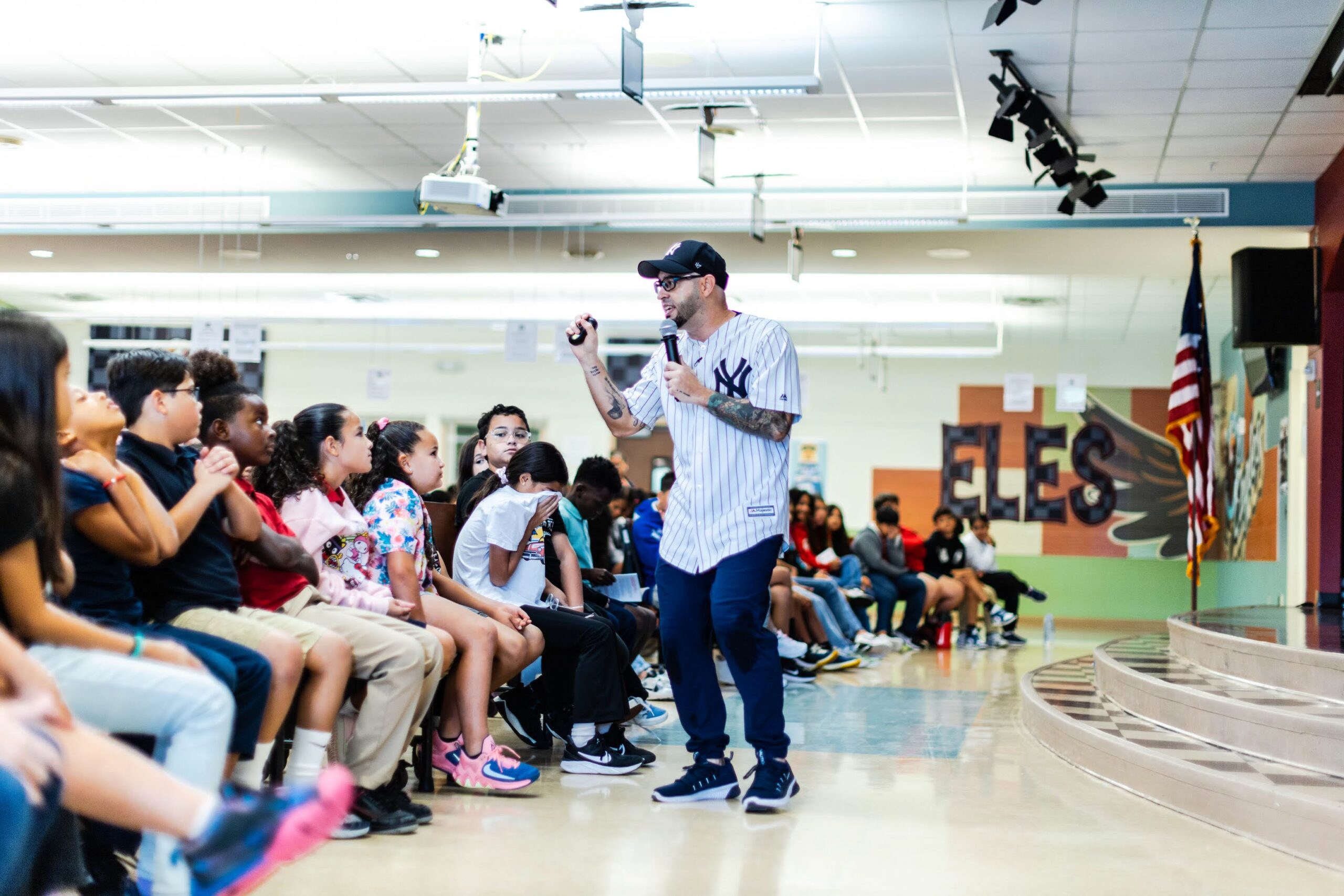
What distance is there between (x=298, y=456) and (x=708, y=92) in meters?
3.12

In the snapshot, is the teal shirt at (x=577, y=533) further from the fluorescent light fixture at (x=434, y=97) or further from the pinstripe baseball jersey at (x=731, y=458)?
the fluorescent light fixture at (x=434, y=97)

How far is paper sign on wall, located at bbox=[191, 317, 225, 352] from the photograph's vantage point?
992 centimetres

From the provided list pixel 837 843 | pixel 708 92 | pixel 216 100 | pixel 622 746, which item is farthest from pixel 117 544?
pixel 216 100

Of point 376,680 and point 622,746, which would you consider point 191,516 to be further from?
point 622,746

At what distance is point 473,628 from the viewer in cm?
371

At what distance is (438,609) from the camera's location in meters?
3.72

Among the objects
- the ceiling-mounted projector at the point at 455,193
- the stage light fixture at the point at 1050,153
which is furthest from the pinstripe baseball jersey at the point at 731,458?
the stage light fixture at the point at 1050,153

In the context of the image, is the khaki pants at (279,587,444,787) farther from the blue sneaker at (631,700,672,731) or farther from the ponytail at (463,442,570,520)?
the blue sneaker at (631,700,672,731)

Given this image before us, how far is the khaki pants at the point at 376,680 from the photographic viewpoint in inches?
124

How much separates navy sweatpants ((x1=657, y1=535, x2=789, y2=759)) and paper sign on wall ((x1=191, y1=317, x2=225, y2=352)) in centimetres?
728

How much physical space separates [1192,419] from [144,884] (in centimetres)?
785

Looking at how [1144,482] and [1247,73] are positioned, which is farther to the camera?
[1144,482]

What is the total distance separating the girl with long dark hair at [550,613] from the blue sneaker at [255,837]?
2.33 m

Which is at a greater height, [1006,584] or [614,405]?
[614,405]
